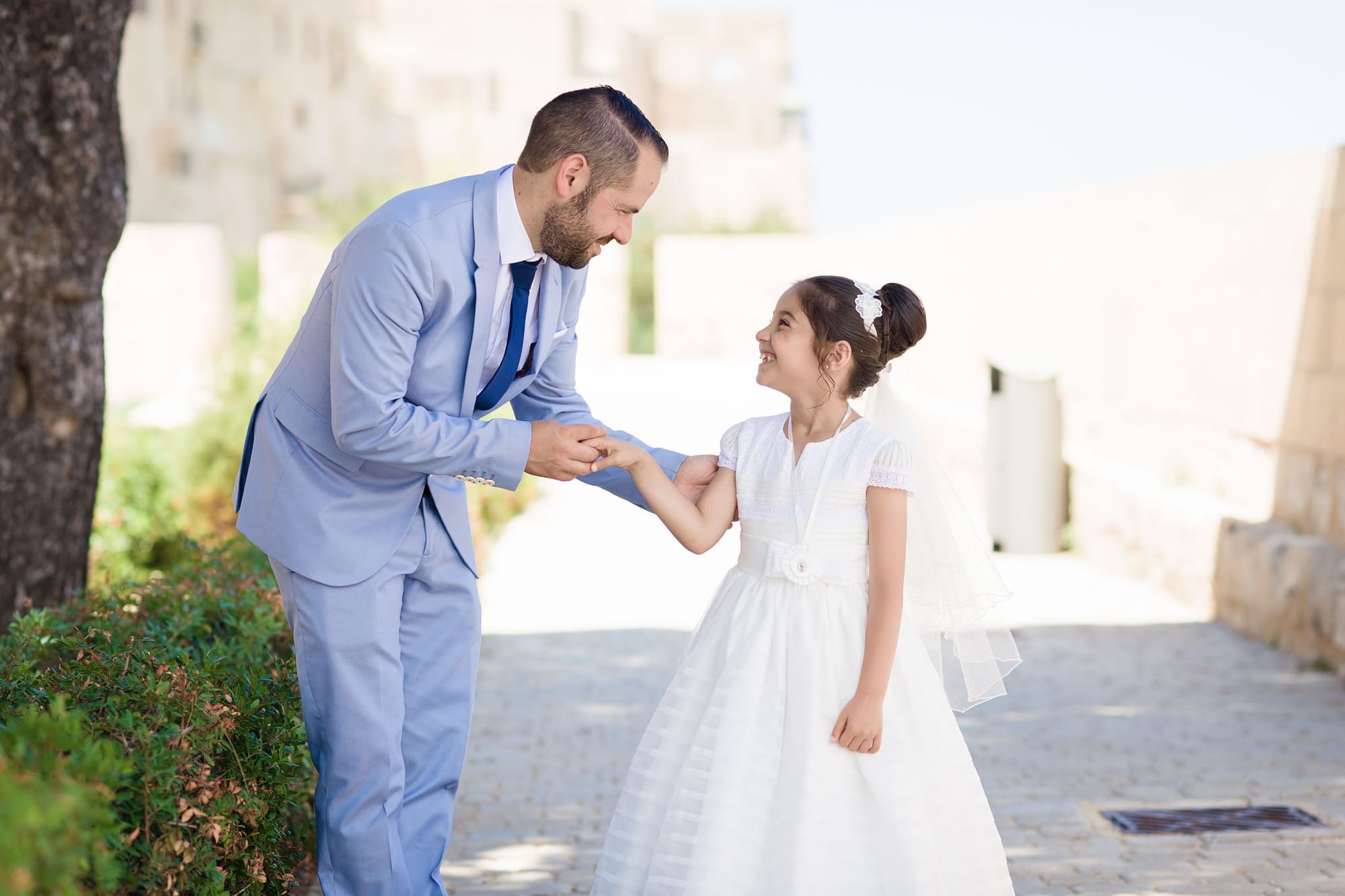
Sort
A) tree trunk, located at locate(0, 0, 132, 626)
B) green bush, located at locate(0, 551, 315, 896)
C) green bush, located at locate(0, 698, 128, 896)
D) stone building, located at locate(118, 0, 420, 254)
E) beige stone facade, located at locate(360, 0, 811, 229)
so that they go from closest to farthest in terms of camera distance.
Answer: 1. green bush, located at locate(0, 698, 128, 896)
2. green bush, located at locate(0, 551, 315, 896)
3. tree trunk, located at locate(0, 0, 132, 626)
4. stone building, located at locate(118, 0, 420, 254)
5. beige stone facade, located at locate(360, 0, 811, 229)

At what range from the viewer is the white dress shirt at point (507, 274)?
3.19m

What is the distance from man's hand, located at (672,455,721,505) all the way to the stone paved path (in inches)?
49.5

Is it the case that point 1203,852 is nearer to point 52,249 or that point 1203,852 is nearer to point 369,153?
point 52,249

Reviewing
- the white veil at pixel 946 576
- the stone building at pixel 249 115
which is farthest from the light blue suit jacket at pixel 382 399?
the stone building at pixel 249 115

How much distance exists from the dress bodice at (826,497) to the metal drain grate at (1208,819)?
6.10ft

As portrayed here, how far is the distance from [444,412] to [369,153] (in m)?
41.5

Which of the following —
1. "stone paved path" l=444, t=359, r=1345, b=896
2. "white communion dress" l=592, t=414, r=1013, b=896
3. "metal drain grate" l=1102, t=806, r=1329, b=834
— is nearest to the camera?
"white communion dress" l=592, t=414, r=1013, b=896

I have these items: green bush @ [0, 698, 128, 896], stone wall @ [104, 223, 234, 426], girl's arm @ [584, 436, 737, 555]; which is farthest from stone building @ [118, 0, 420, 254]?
green bush @ [0, 698, 128, 896]

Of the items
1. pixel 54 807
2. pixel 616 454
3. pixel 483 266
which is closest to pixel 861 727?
pixel 616 454

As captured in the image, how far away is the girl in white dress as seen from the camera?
9.68ft

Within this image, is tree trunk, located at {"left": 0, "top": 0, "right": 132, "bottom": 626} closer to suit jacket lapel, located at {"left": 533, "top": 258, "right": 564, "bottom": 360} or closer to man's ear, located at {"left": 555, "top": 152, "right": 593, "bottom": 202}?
suit jacket lapel, located at {"left": 533, "top": 258, "right": 564, "bottom": 360}

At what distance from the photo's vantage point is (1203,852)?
13.6ft

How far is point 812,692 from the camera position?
3.04 metres

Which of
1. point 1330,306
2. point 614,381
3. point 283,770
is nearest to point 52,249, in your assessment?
point 283,770
